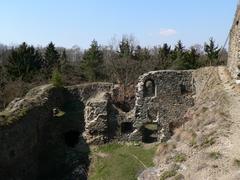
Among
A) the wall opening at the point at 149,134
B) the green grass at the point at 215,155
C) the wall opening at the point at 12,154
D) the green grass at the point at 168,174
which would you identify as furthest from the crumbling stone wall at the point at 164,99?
the green grass at the point at 215,155

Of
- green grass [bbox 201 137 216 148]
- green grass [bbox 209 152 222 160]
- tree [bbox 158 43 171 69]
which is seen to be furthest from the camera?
tree [bbox 158 43 171 69]

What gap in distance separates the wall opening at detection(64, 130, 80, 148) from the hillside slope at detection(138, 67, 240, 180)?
12402 mm

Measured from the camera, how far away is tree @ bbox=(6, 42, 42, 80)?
150 feet

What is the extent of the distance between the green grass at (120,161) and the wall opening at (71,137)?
7.25 feet

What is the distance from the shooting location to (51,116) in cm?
2491

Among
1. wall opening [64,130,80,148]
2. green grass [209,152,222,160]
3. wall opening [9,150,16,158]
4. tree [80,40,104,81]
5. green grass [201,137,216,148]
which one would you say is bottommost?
wall opening [64,130,80,148]

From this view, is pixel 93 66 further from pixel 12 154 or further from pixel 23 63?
pixel 12 154

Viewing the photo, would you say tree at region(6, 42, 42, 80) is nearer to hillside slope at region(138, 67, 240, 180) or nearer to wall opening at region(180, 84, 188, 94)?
wall opening at region(180, 84, 188, 94)

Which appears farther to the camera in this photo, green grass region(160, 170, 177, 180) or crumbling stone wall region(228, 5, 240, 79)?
crumbling stone wall region(228, 5, 240, 79)

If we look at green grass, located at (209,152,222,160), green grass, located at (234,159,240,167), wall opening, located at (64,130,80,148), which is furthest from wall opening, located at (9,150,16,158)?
green grass, located at (234,159,240,167)

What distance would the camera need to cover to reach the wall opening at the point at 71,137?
84.5 feet

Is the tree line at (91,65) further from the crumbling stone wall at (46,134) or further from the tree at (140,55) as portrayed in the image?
the crumbling stone wall at (46,134)

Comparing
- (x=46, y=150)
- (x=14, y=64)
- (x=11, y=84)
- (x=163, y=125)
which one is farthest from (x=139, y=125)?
(x=14, y=64)

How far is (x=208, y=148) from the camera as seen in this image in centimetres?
1020
